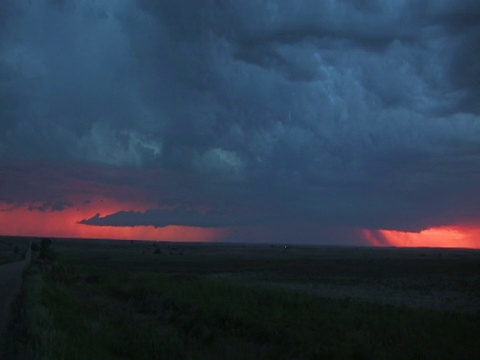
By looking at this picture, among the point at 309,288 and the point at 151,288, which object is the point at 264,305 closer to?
the point at 151,288

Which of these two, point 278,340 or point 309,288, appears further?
point 309,288

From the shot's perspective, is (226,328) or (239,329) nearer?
(239,329)

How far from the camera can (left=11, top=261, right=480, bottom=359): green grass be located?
14.9m

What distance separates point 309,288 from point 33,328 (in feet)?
93.7

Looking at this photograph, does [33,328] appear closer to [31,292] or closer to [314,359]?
[314,359]

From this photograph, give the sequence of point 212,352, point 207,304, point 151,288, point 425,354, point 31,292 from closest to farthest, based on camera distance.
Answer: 1. point 425,354
2. point 212,352
3. point 207,304
4. point 31,292
5. point 151,288

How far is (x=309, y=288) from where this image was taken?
41.9 metres

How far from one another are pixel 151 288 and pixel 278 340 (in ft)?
48.6

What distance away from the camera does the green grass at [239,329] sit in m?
14.9

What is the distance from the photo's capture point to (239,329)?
18.6m

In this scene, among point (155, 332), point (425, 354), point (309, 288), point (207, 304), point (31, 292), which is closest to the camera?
point (425, 354)

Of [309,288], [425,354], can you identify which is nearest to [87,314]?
[425,354]

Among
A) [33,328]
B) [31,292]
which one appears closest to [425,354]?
[33,328]

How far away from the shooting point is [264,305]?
23062 millimetres
